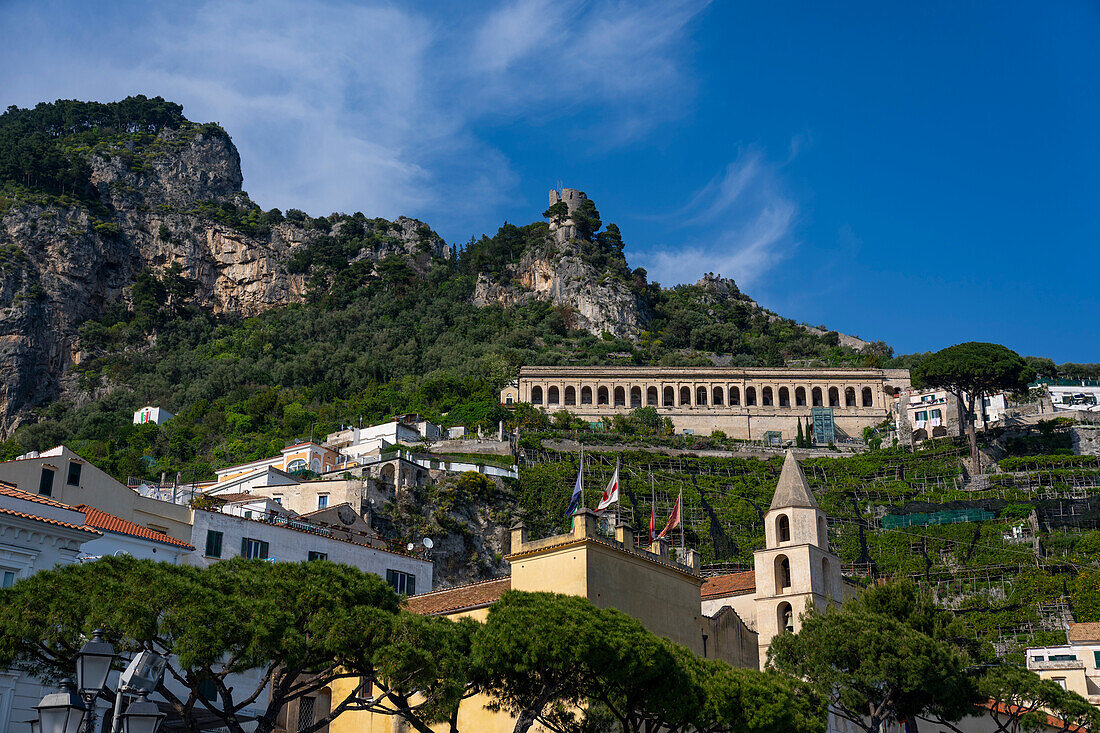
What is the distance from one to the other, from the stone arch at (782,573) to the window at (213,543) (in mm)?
22286

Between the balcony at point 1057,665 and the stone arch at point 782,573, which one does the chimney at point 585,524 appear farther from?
the balcony at point 1057,665

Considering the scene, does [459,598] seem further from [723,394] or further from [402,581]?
[723,394]

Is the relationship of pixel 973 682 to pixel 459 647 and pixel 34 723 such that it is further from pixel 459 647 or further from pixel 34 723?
pixel 34 723

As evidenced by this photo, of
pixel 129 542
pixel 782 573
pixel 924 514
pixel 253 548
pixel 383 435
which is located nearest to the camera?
pixel 129 542

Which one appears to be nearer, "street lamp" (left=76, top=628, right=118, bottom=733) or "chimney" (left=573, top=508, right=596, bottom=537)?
"street lamp" (left=76, top=628, right=118, bottom=733)

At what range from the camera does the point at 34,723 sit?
12344 millimetres

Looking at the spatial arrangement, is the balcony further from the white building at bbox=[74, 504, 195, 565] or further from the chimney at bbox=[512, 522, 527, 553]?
the white building at bbox=[74, 504, 195, 565]

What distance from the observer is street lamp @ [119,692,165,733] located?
38.7ft

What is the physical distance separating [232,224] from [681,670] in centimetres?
13228

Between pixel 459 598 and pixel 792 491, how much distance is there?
16468 millimetres

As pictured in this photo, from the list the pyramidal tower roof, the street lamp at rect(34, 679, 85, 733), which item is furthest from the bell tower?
the street lamp at rect(34, 679, 85, 733)

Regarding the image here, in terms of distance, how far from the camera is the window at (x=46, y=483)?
39375mm

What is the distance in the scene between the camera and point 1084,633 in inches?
2235

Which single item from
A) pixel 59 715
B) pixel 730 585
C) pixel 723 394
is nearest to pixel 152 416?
pixel 723 394
